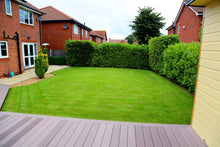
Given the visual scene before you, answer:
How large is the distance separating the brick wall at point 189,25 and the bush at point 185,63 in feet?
29.6

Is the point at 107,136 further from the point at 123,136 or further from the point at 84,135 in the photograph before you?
the point at 84,135

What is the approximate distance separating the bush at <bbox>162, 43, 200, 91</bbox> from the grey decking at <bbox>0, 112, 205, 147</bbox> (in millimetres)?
3255

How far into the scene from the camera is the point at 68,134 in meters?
3.06

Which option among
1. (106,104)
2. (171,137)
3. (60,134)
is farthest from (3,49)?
(171,137)

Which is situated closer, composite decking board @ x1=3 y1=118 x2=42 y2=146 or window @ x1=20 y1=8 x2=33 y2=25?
composite decking board @ x1=3 y1=118 x2=42 y2=146

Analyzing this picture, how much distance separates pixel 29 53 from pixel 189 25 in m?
17.0

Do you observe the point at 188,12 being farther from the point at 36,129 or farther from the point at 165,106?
the point at 36,129

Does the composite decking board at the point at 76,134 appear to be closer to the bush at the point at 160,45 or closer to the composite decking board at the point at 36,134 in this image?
the composite decking board at the point at 36,134

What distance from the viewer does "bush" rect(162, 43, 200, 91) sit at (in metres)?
5.95

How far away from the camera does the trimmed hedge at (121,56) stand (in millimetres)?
14695

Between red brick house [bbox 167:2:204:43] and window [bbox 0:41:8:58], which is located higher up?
red brick house [bbox 167:2:204:43]

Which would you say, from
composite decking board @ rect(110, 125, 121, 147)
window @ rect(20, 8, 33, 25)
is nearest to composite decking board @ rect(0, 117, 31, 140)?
composite decking board @ rect(110, 125, 121, 147)

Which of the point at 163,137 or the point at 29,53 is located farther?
the point at 29,53

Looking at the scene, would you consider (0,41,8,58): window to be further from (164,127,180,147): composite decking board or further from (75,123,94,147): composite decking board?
(164,127,180,147): composite decking board
